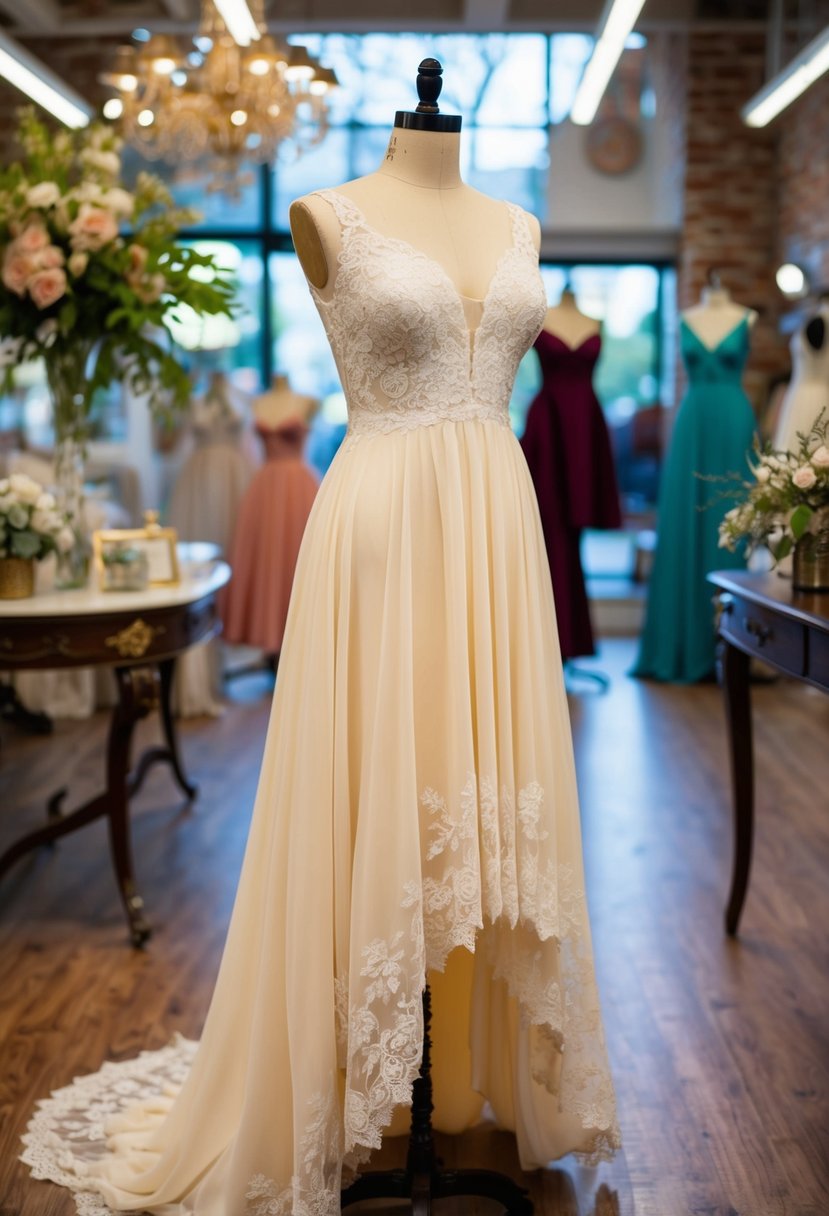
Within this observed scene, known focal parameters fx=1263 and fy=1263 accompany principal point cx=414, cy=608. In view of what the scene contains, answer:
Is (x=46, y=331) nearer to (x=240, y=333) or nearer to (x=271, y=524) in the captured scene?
(x=271, y=524)

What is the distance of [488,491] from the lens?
1864 mm

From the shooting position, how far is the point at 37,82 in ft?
17.6

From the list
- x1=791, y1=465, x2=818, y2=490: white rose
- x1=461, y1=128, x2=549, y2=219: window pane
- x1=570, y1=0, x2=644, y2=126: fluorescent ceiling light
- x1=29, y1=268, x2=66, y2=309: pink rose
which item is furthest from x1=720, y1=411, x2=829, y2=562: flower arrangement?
x1=461, y1=128, x2=549, y2=219: window pane

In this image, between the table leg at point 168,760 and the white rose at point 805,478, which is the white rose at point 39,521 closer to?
the table leg at point 168,760

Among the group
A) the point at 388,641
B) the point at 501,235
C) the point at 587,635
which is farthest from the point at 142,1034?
the point at 587,635

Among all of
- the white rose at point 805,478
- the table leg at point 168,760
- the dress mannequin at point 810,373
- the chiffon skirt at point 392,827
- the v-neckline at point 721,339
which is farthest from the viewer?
the v-neckline at point 721,339

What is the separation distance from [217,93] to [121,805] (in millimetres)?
3152

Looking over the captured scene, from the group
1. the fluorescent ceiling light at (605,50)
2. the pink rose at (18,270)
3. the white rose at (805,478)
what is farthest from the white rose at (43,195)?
the fluorescent ceiling light at (605,50)

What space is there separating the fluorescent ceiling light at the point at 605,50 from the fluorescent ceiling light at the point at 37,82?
2022 millimetres

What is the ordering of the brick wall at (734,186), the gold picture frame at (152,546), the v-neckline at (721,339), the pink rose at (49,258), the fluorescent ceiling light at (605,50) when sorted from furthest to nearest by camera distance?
1. the brick wall at (734,186)
2. the v-neckline at (721,339)
3. the fluorescent ceiling light at (605,50)
4. the gold picture frame at (152,546)
5. the pink rose at (49,258)

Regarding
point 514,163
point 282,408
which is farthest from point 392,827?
point 514,163

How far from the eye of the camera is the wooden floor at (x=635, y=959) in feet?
7.11

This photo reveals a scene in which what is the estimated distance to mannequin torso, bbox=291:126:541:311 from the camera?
1836 millimetres

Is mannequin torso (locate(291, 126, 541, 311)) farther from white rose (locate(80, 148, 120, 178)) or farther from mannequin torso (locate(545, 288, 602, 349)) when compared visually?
mannequin torso (locate(545, 288, 602, 349))
